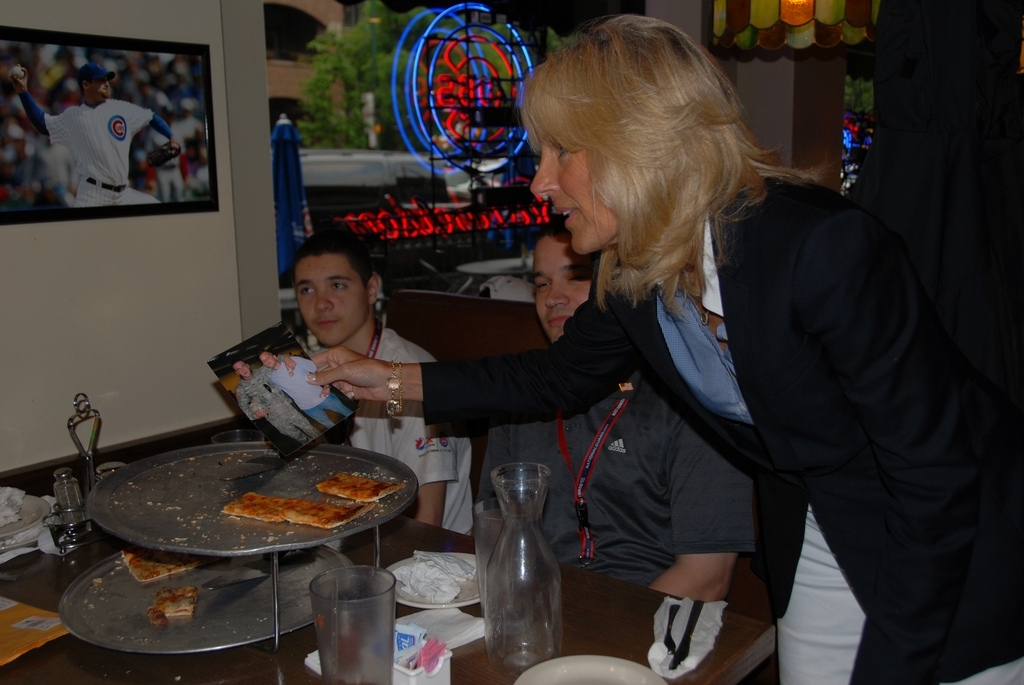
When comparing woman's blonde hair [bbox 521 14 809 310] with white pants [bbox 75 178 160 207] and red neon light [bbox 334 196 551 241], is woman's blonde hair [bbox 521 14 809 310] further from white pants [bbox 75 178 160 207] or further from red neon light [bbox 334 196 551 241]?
red neon light [bbox 334 196 551 241]

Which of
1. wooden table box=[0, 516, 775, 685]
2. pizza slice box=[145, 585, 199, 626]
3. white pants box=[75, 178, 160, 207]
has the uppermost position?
white pants box=[75, 178, 160, 207]

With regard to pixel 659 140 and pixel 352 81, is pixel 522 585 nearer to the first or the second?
pixel 659 140

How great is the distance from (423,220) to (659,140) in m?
4.27

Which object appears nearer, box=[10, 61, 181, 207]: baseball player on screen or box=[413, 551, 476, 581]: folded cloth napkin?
box=[413, 551, 476, 581]: folded cloth napkin

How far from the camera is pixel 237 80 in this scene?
3.47 metres

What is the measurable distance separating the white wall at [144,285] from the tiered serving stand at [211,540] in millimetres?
1192

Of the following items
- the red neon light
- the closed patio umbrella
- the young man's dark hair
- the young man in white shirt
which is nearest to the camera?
the young man in white shirt

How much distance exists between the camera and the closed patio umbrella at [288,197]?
510cm

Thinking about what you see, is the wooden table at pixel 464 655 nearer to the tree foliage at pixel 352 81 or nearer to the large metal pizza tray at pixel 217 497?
the large metal pizza tray at pixel 217 497

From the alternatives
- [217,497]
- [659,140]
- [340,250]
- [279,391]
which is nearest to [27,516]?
[217,497]

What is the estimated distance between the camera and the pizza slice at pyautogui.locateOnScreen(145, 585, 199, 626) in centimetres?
159

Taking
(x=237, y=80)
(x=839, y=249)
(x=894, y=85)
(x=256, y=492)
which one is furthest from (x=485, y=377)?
(x=237, y=80)

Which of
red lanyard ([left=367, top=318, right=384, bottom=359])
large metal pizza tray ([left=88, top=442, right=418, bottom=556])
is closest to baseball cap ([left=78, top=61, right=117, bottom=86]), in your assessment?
red lanyard ([left=367, top=318, right=384, bottom=359])

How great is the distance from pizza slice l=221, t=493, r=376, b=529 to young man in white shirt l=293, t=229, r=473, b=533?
96 cm
